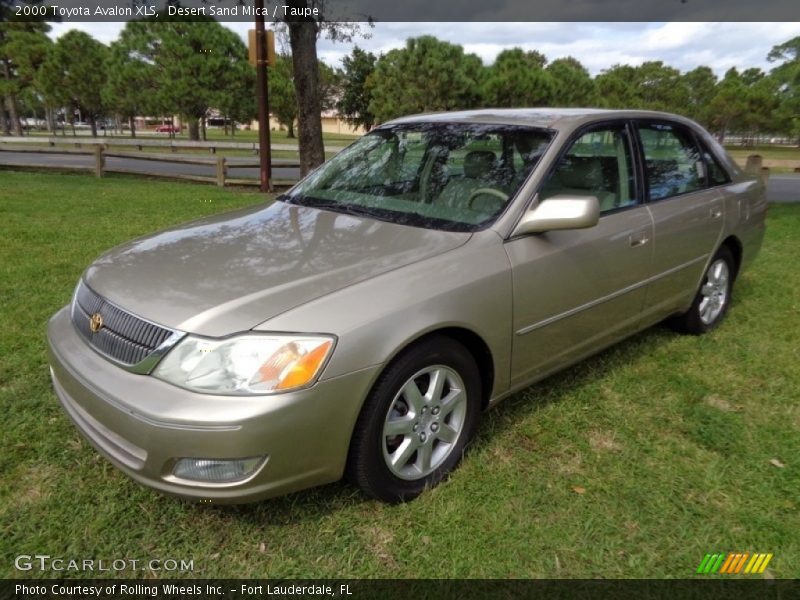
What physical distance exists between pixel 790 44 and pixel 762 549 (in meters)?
25.5

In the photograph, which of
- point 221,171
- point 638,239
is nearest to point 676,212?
point 638,239

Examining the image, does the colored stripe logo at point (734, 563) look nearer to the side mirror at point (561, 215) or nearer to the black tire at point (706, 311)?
the side mirror at point (561, 215)

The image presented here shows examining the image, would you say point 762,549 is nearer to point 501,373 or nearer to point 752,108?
point 501,373

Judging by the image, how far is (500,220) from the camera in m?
2.79

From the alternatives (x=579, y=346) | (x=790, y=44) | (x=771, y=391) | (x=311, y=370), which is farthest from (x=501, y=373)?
(x=790, y=44)

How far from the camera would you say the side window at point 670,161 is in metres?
3.67

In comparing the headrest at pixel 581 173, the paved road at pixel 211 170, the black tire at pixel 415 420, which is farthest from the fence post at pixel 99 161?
the black tire at pixel 415 420

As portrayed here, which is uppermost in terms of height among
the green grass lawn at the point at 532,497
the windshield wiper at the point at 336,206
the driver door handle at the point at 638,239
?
the windshield wiper at the point at 336,206

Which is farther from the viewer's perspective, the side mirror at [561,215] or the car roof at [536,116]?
the car roof at [536,116]

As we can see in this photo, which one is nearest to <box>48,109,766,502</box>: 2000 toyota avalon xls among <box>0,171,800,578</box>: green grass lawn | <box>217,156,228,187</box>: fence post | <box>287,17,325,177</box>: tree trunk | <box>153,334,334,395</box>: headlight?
<box>153,334,334,395</box>: headlight

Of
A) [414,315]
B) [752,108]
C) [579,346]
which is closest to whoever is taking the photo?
[414,315]

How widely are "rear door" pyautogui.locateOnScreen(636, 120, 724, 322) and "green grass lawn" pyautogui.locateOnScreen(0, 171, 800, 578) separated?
0.50 meters

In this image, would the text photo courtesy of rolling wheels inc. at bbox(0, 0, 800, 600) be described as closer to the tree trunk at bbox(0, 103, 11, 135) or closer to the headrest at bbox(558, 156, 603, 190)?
the headrest at bbox(558, 156, 603, 190)

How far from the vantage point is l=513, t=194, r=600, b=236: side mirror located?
2646 mm
